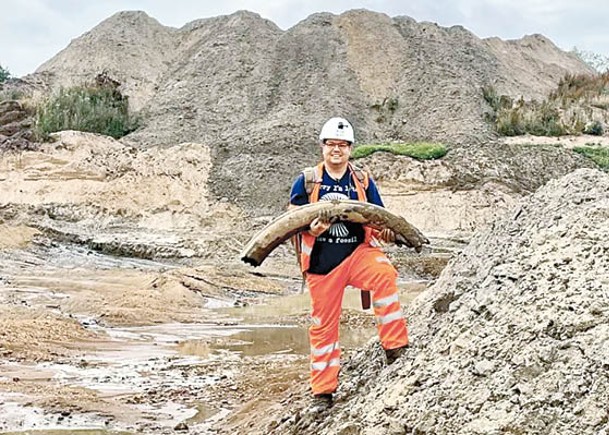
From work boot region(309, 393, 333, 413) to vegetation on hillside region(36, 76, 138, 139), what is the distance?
2797 centimetres

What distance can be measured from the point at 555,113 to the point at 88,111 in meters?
18.2

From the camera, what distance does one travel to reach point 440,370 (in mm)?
3982

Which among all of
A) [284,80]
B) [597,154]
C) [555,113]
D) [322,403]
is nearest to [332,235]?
[322,403]

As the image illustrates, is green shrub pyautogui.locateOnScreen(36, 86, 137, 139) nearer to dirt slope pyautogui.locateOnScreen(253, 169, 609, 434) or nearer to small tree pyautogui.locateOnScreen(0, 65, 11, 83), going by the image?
small tree pyautogui.locateOnScreen(0, 65, 11, 83)

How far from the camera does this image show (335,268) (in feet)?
15.2

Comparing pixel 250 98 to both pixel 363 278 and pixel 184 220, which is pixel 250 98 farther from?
pixel 363 278

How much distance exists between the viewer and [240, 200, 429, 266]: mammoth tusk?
15.1 feet

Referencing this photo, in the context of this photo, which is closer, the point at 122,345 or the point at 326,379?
the point at 326,379


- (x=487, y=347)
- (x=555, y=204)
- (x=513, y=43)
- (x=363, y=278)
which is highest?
(x=513, y=43)

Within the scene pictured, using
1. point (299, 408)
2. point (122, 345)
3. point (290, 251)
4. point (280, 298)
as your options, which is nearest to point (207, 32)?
point (290, 251)

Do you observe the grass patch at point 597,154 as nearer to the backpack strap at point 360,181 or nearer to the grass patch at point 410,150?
the grass patch at point 410,150

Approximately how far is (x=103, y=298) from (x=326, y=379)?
9.95 metres

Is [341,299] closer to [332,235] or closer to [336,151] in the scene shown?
[332,235]

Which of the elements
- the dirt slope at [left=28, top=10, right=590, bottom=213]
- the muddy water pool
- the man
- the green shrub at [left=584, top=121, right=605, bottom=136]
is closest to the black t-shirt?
the man
